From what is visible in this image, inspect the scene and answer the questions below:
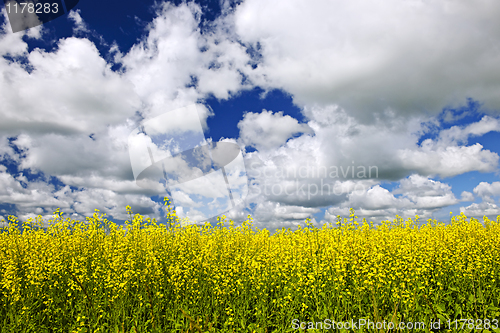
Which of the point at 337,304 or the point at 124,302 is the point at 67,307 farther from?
the point at 337,304

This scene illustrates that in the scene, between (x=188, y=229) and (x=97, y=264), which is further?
(x=188, y=229)

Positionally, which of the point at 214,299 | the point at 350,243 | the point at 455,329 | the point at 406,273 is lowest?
the point at 455,329

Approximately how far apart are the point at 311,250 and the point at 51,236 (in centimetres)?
698

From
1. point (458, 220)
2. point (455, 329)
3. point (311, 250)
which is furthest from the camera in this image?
point (458, 220)

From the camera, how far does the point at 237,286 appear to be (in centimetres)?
536

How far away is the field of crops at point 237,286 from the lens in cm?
487

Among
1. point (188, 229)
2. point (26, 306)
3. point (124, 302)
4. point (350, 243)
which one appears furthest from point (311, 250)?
point (26, 306)

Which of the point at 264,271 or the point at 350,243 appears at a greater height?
the point at 350,243

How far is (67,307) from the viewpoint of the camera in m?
5.29

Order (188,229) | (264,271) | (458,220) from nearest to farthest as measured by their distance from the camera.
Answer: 1. (264,271)
2. (188,229)
3. (458,220)

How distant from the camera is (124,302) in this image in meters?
5.12

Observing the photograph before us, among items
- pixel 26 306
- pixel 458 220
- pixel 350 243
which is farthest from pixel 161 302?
pixel 458 220

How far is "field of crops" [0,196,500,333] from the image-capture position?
4.87 m

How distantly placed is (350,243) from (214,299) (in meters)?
3.09
